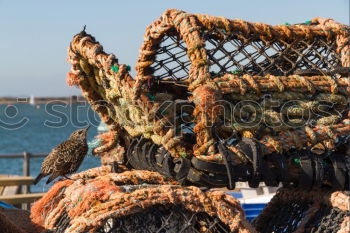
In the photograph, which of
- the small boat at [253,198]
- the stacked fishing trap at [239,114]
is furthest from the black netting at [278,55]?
the small boat at [253,198]

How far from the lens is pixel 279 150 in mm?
2061

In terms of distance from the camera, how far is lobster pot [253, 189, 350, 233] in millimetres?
2084

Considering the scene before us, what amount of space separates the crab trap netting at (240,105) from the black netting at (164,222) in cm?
12

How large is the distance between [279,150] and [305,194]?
1.20 feet

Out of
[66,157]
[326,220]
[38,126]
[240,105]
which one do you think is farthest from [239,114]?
[38,126]

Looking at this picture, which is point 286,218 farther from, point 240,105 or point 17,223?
point 17,223

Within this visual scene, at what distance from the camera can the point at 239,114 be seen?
6.75 ft

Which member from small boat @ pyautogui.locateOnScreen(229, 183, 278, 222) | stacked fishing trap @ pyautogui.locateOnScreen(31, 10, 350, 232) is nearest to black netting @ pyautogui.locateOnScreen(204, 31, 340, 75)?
stacked fishing trap @ pyautogui.locateOnScreen(31, 10, 350, 232)

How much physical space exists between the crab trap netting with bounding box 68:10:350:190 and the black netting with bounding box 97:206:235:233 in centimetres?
12

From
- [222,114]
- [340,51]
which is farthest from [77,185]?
[340,51]

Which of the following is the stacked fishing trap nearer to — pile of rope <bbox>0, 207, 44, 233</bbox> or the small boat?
pile of rope <bbox>0, 207, 44, 233</bbox>

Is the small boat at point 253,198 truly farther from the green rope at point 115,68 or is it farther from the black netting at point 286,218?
the green rope at point 115,68

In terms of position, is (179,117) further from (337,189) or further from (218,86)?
(337,189)

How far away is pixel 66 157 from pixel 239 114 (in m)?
1.16
